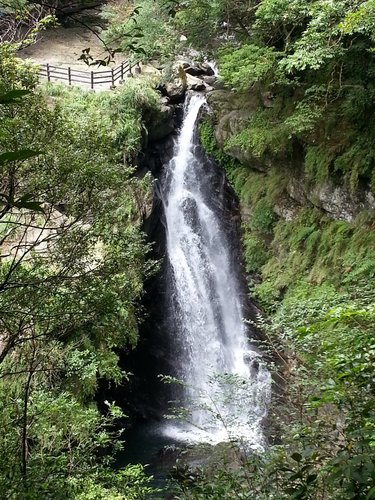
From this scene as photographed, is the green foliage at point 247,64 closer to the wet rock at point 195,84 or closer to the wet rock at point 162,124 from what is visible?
the wet rock at point 162,124

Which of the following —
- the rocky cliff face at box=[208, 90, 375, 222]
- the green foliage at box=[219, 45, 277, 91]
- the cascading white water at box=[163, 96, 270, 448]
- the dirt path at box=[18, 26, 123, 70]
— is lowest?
the cascading white water at box=[163, 96, 270, 448]

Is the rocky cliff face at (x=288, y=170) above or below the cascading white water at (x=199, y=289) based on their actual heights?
above

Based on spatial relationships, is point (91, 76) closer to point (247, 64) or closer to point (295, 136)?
point (247, 64)

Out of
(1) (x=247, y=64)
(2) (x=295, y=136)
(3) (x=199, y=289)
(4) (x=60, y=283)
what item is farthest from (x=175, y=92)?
(4) (x=60, y=283)

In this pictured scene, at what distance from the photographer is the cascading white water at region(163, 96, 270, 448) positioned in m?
11.9

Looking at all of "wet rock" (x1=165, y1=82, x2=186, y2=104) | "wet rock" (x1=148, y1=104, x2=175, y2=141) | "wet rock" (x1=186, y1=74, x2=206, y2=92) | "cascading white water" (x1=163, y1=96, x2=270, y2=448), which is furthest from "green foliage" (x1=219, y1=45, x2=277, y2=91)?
"wet rock" (x1=186, y1=74, x2=206, y2=92)

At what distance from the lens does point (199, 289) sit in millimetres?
12695

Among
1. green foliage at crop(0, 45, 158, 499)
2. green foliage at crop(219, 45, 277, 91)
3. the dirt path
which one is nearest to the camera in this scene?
green foliage at crop(0, 45, 158, 499)

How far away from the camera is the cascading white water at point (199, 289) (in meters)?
11.9

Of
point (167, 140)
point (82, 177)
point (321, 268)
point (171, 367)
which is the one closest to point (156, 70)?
point (167, 140)

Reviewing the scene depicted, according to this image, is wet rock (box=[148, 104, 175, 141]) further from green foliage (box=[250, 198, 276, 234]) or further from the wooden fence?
green foliage (box=[250, 198, 276, 234])

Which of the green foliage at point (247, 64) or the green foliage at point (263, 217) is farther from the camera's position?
the green foliage at point (263, 217)

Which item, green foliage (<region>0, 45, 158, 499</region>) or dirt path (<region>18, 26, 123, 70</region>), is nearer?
green foliage (<region>0, 45, 158, 499</region>)

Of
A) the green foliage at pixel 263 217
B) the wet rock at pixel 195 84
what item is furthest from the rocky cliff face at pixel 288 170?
the wet rock at pixel 195 84
